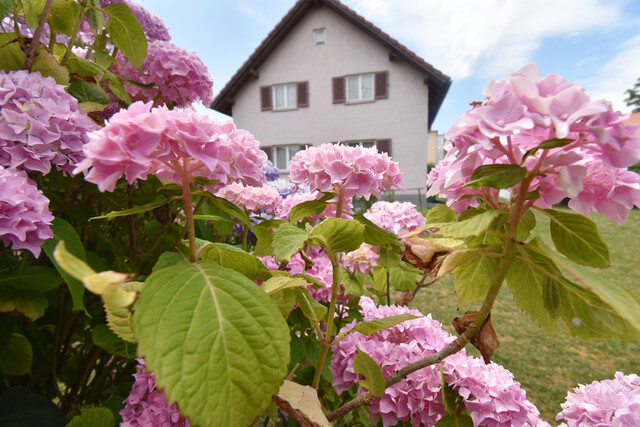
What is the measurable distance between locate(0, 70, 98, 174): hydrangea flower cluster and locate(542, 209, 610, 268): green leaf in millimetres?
1058

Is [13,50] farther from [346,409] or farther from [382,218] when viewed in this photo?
[382,218]

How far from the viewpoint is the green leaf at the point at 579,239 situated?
18.9 inches

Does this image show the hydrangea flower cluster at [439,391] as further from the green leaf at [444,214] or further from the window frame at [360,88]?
the window frame at [360,88]

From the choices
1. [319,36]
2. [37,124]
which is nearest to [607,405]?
[37,124]

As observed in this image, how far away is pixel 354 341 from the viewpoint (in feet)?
2.92

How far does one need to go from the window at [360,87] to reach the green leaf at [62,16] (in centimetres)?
1175

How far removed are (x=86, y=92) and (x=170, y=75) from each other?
1.15 ft

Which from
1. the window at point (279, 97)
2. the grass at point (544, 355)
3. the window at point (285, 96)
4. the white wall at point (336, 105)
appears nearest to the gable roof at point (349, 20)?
the white wall at point (336, 105)

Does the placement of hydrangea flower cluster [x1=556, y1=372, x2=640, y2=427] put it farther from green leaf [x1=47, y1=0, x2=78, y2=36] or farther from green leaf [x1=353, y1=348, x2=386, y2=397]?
green leaf [x1=47, y1=0, x2=78, y2=36]

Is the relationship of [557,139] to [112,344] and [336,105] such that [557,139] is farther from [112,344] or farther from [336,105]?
[336,105]

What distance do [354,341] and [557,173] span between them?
0.64 m

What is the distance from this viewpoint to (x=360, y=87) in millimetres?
12164

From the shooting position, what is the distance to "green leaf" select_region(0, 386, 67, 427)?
942mm

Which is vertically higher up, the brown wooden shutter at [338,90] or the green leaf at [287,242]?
the brown wooden shutter at [338,90]
